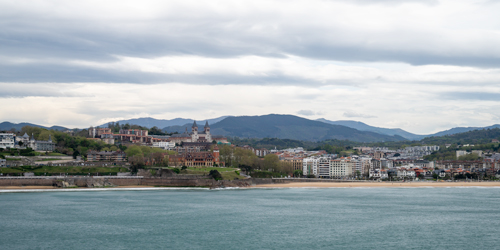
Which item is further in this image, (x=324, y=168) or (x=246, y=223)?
(x=324, y=168)

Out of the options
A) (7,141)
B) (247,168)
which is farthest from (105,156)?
(247,168)

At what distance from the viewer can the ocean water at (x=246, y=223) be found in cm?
3588

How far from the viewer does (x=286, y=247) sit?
34562mm

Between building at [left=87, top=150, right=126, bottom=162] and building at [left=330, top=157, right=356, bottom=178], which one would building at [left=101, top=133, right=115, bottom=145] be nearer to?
building at [left=87, top=150, right=126, bottom=162]

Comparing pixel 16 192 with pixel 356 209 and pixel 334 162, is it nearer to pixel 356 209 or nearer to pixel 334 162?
pixel 356 209

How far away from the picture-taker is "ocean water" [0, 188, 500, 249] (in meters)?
35.9

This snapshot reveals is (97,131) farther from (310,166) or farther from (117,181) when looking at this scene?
(117,181)

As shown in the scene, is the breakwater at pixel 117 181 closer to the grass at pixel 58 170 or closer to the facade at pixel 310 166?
the grass at pixel 58 170

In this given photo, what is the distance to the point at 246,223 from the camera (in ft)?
146

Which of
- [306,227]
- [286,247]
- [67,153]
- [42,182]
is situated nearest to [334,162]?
[67,153]

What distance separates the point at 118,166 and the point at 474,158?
106877 mm

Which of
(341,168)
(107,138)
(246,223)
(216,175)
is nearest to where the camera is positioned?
(246,223)

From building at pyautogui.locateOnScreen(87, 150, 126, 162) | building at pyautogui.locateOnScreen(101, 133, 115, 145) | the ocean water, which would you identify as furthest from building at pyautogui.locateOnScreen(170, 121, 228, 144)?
the ocean water

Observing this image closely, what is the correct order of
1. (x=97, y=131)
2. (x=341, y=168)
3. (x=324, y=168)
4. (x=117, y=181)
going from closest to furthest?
(x=117, y=181) → (x=341, y=168) → (x=324, y=168) → (x=97, y=131)
